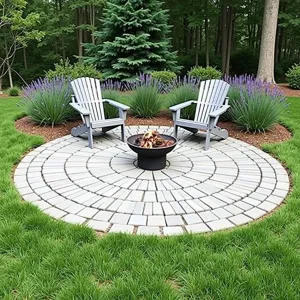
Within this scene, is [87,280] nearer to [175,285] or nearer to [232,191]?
[175,285]

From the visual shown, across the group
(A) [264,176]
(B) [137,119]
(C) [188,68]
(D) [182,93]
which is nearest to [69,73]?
(B) [137,119]

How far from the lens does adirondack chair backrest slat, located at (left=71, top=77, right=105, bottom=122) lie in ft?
15.0

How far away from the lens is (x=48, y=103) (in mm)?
4719

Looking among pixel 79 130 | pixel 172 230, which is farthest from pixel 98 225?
pixel 79 130

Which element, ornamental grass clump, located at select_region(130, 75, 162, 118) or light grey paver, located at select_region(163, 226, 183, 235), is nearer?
light grey paver, located at select_region(163, 226, 183, 235)

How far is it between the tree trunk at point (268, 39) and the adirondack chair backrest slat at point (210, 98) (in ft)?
15.6

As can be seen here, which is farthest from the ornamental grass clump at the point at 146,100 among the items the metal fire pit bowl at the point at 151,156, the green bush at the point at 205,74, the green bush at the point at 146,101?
the green bush at the point at 205,74

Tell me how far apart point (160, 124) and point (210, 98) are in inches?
40.6

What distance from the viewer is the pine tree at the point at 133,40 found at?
27.9ft

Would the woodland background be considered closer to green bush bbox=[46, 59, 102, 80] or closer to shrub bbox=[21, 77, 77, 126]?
green bush bbox=[46, 59, 102, 80]

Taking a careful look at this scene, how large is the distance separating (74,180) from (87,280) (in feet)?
4.87

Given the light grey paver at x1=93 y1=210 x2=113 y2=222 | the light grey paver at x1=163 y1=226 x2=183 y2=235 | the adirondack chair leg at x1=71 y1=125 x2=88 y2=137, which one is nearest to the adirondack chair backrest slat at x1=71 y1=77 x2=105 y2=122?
the adirondack chair leg at x1=71 y1=125 x2=88 y2=137

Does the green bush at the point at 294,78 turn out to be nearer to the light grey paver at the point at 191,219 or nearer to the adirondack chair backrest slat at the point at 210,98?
the adirondack chair backrest slat at the point at 210,98

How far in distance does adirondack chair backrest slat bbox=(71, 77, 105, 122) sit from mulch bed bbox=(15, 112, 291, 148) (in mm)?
531
